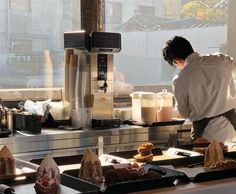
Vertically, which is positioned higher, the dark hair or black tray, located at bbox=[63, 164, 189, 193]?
the dark hair

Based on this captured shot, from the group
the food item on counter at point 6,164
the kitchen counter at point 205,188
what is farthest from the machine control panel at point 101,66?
the kitchen counter at point 205,188

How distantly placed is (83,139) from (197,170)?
1.45m

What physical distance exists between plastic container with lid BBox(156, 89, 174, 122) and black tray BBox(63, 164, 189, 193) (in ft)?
6.32

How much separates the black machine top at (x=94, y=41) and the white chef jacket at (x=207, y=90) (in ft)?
1.82

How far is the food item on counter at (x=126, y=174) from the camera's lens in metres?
1.93

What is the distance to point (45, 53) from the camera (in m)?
4.07

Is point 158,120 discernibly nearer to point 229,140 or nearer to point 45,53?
point 229,140

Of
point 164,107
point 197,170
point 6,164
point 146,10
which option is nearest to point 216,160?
point 197,170

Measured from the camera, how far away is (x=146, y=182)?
1908mm

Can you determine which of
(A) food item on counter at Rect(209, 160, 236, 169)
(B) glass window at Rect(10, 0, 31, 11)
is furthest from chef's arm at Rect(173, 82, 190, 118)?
(A) food item on counter at Rect(209, 160, 236, 169)

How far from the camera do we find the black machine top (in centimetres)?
363

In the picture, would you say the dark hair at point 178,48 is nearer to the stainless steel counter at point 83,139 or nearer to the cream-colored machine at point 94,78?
the cream-colored machine at point 94,78

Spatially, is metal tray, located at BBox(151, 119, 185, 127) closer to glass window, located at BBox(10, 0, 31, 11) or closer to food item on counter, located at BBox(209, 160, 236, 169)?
glass window, located at BBox(10, 0, 31, 11)

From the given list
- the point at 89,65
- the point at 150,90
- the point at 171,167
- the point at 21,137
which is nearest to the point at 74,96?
the point at 89,65
